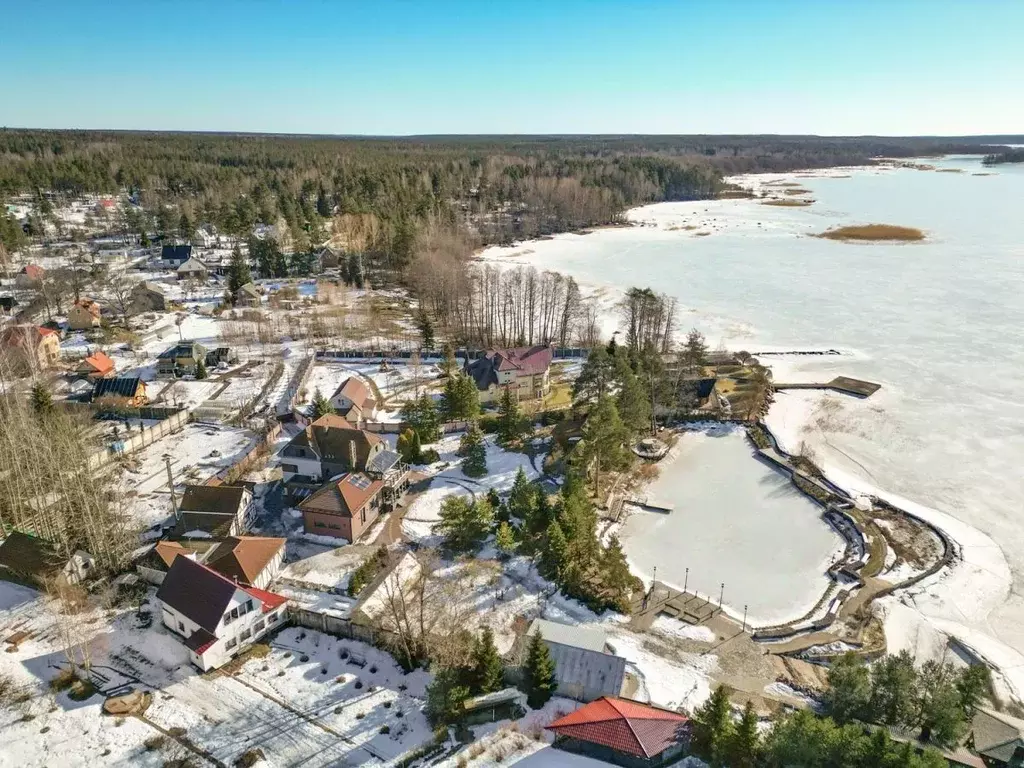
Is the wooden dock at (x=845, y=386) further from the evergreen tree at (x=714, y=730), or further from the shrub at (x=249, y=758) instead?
the shrub at (x=249, y=758)

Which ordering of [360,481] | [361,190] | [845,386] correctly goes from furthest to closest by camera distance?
[361,190] → [845,386] → [360,481]

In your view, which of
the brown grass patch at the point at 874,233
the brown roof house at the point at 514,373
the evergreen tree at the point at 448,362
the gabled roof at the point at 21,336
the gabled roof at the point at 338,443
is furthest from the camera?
the brown grass patch at the point at 874,233

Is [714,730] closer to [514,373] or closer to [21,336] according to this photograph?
[514,373]

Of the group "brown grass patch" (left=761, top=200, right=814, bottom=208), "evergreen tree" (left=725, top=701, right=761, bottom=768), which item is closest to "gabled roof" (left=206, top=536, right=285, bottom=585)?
"evergreen tree" (left=725, top=701, right=761, bottom=768)

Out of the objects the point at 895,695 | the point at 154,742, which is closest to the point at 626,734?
the point at 895,695

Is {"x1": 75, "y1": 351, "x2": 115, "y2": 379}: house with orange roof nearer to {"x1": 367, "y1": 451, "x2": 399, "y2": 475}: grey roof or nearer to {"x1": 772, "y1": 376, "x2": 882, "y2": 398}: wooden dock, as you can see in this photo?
{"x1": 367, "y1": 451, "x2": 399, "y2": 475}: grey roof

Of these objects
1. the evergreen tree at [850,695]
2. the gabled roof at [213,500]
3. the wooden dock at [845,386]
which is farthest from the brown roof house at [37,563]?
the wooden dock at [845,386]
